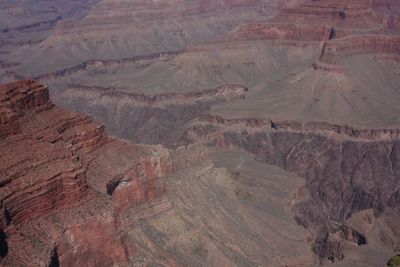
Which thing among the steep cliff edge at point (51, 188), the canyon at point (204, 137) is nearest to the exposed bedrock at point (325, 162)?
the canyon at point (204, 137)

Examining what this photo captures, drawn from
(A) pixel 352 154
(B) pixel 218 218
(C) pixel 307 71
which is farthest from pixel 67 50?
(B) pixel 218 218

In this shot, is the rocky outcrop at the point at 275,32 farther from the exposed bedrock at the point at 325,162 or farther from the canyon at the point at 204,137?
the exposed bedrock at the point at 325,162

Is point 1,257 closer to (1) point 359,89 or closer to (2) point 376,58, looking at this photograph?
(1) point 359,89

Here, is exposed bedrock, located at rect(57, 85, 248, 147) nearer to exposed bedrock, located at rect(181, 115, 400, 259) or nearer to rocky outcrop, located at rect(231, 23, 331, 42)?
exposed bedrock, located at rect(181, 115, 400, 259)

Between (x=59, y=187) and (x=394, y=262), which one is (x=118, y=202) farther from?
(x=394, y=262)

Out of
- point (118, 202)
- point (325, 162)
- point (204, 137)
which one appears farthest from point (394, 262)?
point (204, 137)

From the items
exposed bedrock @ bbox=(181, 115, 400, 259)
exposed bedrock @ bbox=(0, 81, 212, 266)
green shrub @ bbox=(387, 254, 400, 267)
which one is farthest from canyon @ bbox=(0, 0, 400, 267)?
green shrub @ bbox=(387, 254, 400, 267)
